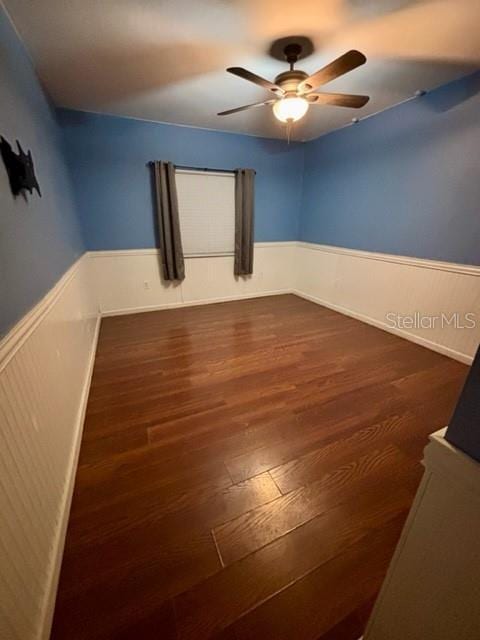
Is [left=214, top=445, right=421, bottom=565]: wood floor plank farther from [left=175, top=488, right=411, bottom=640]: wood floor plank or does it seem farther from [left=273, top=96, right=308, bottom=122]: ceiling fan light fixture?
[left=273, top=96, right=308, bottom=122]: ceiling fan light fixture

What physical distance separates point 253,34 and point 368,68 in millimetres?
1000

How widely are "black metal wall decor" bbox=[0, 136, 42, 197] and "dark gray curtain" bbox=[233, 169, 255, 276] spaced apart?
2.76m

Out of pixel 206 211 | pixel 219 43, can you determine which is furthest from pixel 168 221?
pixel 219 43

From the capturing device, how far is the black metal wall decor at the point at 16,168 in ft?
3.64

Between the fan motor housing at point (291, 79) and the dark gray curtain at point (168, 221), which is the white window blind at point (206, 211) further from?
the fan motor housing at point (291, 79)

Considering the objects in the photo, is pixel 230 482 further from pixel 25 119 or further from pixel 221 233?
pixel 221 233

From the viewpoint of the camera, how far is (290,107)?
73.1 inches

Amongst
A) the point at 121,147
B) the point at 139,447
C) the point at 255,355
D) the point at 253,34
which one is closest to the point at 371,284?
the point at 255,355

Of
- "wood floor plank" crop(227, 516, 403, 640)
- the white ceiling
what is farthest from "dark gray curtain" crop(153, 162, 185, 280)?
"wood floor plank" crop(227, 516, 403, 640)

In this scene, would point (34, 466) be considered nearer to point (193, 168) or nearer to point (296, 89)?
point (296, 89)

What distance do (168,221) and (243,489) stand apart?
3119mm

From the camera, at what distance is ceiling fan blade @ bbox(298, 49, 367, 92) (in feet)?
4.54

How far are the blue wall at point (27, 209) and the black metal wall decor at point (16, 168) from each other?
5 centimetres

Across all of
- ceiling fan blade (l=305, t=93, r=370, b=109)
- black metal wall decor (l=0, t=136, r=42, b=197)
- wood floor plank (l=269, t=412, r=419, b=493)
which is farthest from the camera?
ceiling fan blade (l=305, t=93, r=370, b=109)
